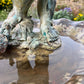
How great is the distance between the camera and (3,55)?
1562 millimetres

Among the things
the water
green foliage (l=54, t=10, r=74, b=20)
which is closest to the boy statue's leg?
the water

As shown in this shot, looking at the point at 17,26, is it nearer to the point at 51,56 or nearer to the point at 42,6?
the point at 42,6

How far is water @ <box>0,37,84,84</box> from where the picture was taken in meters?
1.14

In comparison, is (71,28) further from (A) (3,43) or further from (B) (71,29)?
(A) (3,43)

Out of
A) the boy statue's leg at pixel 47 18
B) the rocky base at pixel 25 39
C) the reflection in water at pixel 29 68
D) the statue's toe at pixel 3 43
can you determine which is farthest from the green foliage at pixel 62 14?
the statue's toe at pixel 3 43

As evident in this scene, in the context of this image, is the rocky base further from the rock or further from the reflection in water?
the rock

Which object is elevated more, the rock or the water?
the rock

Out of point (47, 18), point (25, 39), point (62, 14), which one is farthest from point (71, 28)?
point (62, 14)

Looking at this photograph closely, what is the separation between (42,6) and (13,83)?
1.15m

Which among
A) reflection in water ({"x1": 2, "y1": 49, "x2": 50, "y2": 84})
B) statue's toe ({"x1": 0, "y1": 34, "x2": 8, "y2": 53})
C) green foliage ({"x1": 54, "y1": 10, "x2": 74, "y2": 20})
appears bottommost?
reflection in water ({"x1": 2, "y1": 49, "x2": 50, "y2": 84})

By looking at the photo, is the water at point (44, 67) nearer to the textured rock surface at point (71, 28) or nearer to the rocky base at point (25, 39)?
the rocky base at point (25, 39)

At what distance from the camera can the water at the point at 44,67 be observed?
1141mm

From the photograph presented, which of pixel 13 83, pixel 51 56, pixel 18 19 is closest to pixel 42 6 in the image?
pixel 18 19

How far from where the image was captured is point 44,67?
1353 mm
